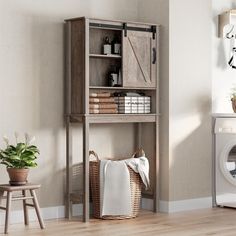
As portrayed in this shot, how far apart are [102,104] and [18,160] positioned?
41.2 inches

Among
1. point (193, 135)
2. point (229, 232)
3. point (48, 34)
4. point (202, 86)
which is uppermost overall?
point (48, 34)

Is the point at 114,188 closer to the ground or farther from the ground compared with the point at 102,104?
closer to the ground

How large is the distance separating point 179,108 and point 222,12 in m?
1.39

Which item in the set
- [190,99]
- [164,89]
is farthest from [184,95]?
[164,89]

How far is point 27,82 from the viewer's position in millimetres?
5977

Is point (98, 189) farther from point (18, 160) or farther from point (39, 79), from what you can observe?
point (39, 79)

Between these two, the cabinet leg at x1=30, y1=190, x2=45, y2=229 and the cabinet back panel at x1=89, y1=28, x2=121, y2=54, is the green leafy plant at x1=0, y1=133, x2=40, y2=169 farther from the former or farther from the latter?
the cabinet back panel at x1=89, y1=28, x2=121, y2=54

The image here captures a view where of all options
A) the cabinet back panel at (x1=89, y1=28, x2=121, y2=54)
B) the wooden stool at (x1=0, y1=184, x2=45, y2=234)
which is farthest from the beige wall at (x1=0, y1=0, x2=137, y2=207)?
the wooden stool at (x1=0, y1=184, x2=45, y2=234)

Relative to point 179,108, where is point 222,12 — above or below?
above

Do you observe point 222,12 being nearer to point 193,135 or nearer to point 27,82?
point 193,135

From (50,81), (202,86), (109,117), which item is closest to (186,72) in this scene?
(202,86)

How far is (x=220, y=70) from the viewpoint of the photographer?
733 centimetres

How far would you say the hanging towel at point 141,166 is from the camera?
6199 mm

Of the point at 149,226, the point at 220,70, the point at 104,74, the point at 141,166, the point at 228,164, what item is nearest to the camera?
the point at 149,226
